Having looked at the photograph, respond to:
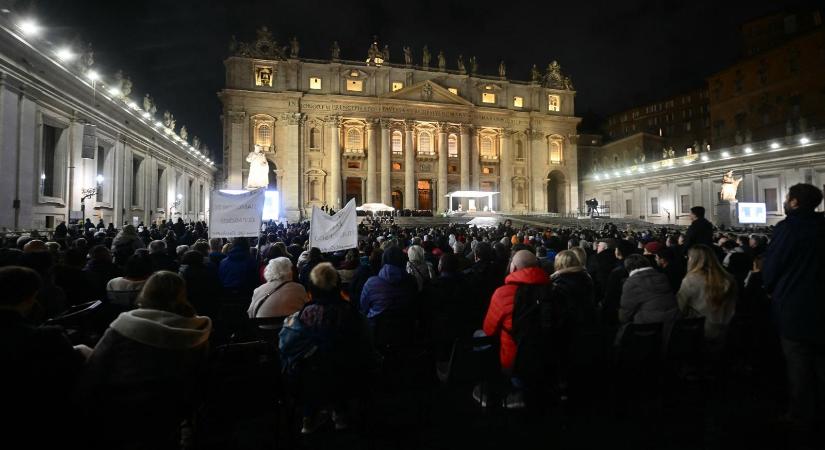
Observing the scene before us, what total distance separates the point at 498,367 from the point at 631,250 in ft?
12.2

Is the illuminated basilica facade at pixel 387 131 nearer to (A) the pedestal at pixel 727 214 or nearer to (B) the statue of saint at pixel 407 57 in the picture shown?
(B) the statue of saint at pixel 407 57

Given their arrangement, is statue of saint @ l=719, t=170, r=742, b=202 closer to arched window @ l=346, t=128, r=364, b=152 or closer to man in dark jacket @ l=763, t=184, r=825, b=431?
man in dark jacket @ l=763, t=184, r=825, b=431

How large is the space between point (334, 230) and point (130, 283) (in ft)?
13.5

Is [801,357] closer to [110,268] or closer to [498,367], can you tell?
[498,367]

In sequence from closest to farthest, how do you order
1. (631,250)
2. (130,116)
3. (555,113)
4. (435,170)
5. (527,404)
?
1. (527,404)
2. (631,250)
3. (130,116)
4. (435,170)
5. (555,113)

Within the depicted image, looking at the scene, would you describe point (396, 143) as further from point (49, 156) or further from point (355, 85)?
point (49, 156)

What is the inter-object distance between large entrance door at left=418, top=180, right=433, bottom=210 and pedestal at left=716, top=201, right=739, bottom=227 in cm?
2815

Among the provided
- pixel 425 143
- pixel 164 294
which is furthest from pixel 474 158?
pixel 164 294

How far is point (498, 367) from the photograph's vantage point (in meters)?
4.23

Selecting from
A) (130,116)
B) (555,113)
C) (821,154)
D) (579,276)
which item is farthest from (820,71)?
(130,116)

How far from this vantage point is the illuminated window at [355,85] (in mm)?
47719

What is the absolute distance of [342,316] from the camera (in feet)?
12.1

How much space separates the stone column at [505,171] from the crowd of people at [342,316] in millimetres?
46069

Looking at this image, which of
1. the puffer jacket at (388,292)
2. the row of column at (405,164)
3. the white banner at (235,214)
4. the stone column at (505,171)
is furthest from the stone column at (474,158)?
the puffer jacket at (388,292)
